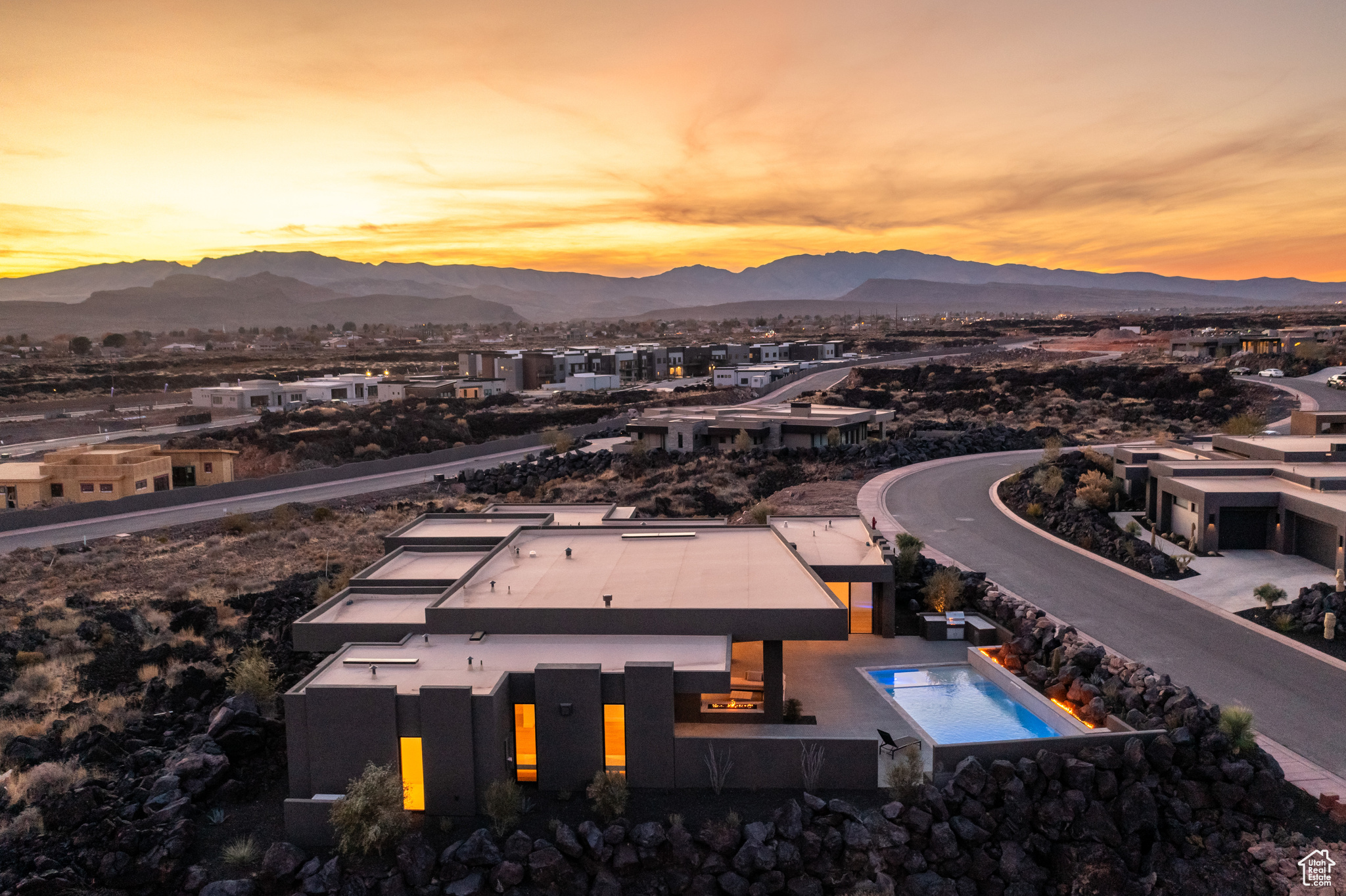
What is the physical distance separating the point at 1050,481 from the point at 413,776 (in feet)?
Answer: 85.3

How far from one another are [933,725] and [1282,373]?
67012 millimetres

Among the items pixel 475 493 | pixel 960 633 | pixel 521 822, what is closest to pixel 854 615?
pixel 960 633

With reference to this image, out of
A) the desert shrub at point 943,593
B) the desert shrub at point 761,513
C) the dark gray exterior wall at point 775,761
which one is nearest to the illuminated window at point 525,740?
the dark gray exterior wall at point 775,761

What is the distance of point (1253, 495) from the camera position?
24.0 metres

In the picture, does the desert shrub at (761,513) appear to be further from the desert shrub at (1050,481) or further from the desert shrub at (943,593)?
the desert shrub at (1050,481)

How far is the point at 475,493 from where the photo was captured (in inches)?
1593

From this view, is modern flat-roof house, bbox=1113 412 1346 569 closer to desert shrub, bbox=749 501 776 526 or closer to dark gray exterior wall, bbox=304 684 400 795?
desert shrub, bbox=749 501 776 526

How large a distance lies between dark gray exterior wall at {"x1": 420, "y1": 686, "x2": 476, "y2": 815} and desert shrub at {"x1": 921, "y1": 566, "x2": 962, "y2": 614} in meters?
12.3

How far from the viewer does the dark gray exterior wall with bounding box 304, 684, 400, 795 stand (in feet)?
43.4

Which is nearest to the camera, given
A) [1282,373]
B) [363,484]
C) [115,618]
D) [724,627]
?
[724,627]

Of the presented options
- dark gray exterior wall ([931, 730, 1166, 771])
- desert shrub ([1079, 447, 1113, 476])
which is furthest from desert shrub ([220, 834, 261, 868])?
desert shrub ([1079, 447, 1113, 476])

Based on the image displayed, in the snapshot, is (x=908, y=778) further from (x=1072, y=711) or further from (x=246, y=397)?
(x=246, y=397)

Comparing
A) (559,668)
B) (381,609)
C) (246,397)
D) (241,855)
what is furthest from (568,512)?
(246,397)

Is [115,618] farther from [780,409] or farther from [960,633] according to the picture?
[780,409]
